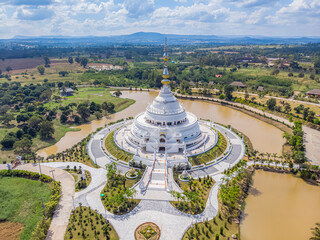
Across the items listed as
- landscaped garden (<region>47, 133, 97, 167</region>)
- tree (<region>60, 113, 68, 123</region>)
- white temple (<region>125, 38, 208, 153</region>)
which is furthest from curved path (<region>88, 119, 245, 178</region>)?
tree (<region>60, 113, 68, 123</region>)

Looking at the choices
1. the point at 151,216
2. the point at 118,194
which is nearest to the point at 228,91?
the point at 118,194

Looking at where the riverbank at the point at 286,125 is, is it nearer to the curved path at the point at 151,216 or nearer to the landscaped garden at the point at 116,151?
the curved path at the point at 151,216

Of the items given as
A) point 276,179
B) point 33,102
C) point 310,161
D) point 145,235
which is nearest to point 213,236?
point 145,235

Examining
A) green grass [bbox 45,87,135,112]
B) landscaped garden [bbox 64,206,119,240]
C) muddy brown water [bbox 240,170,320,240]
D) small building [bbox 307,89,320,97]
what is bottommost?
muddy brown water [bbox 240,170,320,240]

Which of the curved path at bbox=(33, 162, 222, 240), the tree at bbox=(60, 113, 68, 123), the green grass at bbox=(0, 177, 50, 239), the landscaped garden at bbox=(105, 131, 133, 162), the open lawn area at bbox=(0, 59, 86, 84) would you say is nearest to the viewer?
the curved path at bbox=(33, 162, 222, 240)

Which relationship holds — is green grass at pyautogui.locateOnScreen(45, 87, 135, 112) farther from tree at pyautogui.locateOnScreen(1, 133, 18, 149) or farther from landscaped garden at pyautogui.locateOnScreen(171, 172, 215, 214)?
landscaped garden at pyautogui.locateOnScreen(171, 172, 215, 214)

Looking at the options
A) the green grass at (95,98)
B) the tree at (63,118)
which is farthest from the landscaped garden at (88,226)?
the green grass at (95,98)

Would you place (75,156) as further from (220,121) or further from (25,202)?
(220,121)
